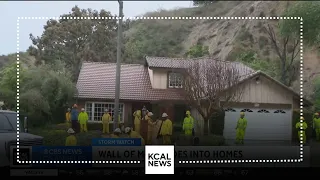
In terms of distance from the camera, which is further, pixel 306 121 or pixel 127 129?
pixel 306 121

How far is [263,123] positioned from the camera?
5793 mm

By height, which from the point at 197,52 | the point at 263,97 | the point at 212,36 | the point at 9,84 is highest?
the point at 212,36

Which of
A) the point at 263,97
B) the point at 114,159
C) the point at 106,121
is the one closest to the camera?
the point at 114,159

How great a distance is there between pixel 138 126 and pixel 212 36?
5.17ft

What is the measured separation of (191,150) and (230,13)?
1.99 metres

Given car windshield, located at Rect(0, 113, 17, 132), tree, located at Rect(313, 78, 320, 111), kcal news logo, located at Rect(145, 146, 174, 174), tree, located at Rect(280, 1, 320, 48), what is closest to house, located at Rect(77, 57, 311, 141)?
tree, located at Rect(313, 78, 320, 111)

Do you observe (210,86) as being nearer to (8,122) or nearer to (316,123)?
(316,123)

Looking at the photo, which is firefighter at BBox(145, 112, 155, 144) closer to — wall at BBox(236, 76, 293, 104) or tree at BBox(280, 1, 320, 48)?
wall at BBox(236, 76, 293, 104)

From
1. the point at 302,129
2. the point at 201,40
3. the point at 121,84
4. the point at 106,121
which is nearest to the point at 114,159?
the point at 106,121

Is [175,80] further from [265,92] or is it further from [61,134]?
[61,134]

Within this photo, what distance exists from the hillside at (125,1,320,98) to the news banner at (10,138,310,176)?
1.17 meters

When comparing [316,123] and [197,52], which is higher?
[197,52]

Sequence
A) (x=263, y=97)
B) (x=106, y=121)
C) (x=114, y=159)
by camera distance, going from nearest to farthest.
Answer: (x=114, y=159) < (x=106, y=121) < (x=263, y=97)

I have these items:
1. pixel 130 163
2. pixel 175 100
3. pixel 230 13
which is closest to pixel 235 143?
pixel 175 100
